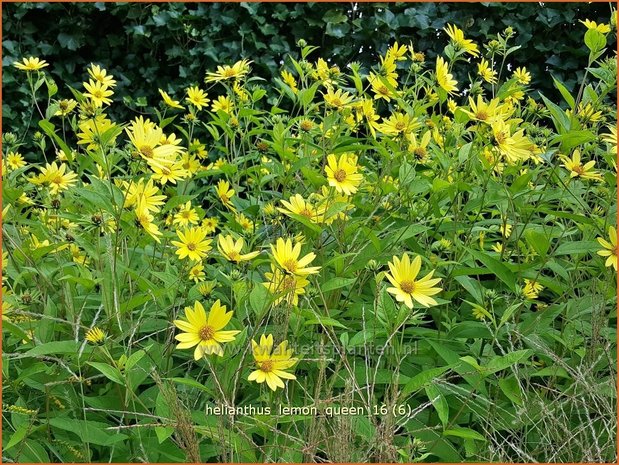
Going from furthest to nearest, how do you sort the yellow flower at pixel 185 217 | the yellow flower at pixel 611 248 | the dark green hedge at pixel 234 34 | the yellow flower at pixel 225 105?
the dark green hedge at pixel 234 34 → the yellow flower at pixel 225 105 → the yellow flower at pixel 185 217 → the yellow flower at pixel 611 248

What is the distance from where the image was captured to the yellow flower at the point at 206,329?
120 cm

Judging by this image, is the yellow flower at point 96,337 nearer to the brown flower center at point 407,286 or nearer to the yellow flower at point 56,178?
the brown flower center at point 407,286

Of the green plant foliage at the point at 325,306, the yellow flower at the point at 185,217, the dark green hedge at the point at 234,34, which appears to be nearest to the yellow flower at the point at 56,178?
the green plant foliage at the point at 325,306

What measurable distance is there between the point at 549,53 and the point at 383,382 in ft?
9.10

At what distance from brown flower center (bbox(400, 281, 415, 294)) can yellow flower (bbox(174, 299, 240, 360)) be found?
293 mm

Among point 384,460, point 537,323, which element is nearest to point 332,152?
point 537,323

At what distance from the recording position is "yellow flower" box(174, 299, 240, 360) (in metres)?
1.20

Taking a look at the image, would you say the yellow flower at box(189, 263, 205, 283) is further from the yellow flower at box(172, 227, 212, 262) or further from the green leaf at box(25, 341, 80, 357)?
the green leaf at box(25, 341, 80, 357)

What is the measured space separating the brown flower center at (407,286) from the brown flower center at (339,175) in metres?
0.33

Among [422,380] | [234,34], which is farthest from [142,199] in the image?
[234,34]

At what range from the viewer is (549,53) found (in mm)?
3709

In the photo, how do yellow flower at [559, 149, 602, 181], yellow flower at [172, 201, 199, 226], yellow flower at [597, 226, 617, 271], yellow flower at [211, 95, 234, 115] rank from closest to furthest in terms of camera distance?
yellow flower at [597, 226, 617, 271], yellow flower at [559, 149, 602, 181], yellow flower at [172, 201, 199, 226], yellow flower at [211, 95, 234, 115]

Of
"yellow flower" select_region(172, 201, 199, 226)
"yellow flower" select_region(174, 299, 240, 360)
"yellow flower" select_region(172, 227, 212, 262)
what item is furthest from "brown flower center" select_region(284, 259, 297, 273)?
"yellow flower" select_region(172, 201, 199, 226)

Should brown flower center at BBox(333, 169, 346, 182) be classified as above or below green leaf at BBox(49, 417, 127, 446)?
above
